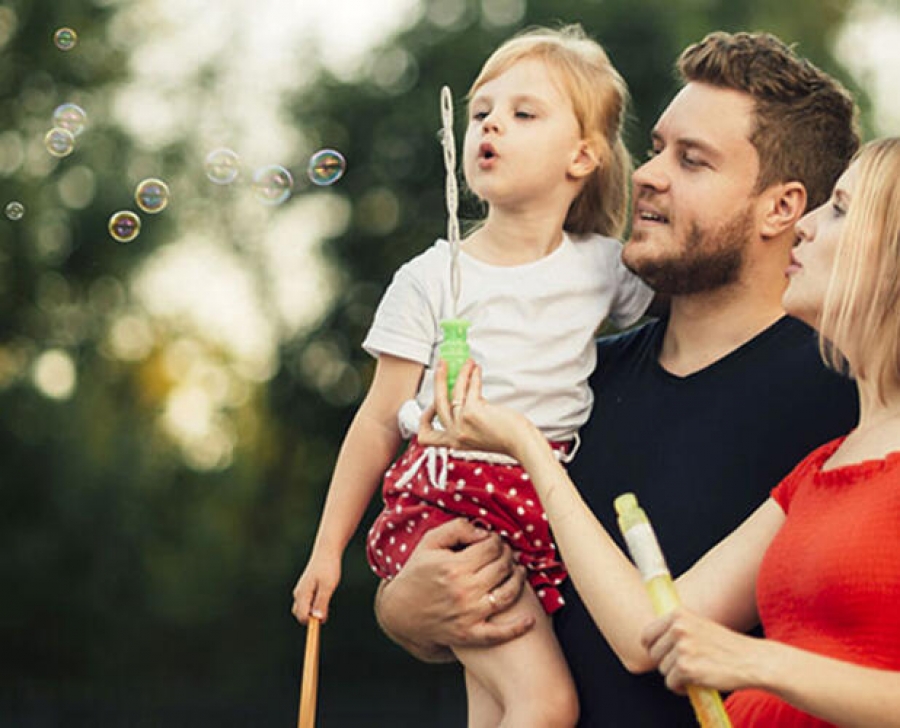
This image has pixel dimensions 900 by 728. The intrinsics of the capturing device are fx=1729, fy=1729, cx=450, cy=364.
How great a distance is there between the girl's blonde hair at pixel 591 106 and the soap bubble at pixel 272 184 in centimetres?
127

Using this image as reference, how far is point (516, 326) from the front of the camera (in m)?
3.18

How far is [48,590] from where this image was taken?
1581 centimetres

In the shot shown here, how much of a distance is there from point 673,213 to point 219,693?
540 inches

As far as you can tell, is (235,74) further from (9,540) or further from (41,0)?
(9,540)

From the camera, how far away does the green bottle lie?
2.68 metres

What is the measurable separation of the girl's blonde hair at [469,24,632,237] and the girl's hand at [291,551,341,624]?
82 cm

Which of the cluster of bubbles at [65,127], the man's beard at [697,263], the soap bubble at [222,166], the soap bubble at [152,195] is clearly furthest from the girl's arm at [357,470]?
the cluster of bubbles at [65,127]

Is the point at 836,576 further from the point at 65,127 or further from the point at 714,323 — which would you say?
the point at 65,127

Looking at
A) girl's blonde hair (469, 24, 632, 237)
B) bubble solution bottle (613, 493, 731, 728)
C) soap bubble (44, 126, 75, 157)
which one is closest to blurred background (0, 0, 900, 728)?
soap bubble (44, 126, 75, 157)

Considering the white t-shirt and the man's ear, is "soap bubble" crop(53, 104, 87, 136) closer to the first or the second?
the white t-shirt

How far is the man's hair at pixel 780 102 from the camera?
127 inches

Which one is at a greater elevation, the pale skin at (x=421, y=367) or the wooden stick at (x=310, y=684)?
the pale skin at (x=421, y=367)

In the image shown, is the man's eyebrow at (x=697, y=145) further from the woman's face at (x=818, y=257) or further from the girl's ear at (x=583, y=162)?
the woman's face at (x=818, y=257)

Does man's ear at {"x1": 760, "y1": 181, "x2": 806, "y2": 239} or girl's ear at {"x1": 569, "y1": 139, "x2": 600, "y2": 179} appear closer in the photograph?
man's ear at {"x1": 760, "y1": 181, "x2": 806, "y2": 239}
